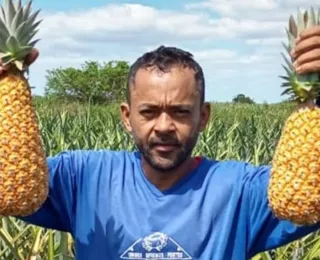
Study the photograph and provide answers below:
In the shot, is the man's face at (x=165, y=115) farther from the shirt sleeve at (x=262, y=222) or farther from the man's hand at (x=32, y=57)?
the man's hand at (x=32, y=57)

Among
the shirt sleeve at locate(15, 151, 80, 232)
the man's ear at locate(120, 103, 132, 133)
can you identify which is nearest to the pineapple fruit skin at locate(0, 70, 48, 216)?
the shirt sleeve at locate(15, 151, 80, 232)

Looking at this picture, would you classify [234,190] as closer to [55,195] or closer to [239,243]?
[239,243]

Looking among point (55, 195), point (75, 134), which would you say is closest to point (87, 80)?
point (75, 134)

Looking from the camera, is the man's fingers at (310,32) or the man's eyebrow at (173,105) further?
the man's eyebrow at (173,105)

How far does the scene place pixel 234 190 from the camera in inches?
82.2

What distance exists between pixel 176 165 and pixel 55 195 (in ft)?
1.19

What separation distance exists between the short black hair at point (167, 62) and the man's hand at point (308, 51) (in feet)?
1.55

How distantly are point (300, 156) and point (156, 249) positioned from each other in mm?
486

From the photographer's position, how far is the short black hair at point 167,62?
214 centimetres

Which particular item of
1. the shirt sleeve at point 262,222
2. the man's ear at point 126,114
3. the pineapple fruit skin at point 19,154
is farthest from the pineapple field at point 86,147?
the pineapple fruit skin at point 19,154

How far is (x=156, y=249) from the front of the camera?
2.00 metres


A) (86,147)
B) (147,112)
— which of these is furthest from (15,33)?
(86,147)

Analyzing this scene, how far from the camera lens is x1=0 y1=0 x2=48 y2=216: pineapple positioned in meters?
1.82

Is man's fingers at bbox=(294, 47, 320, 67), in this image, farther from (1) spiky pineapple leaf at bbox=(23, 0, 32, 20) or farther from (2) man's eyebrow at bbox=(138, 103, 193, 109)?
(1) spiky pineapple leaf at bbox=(23, 0, 32, 20)
